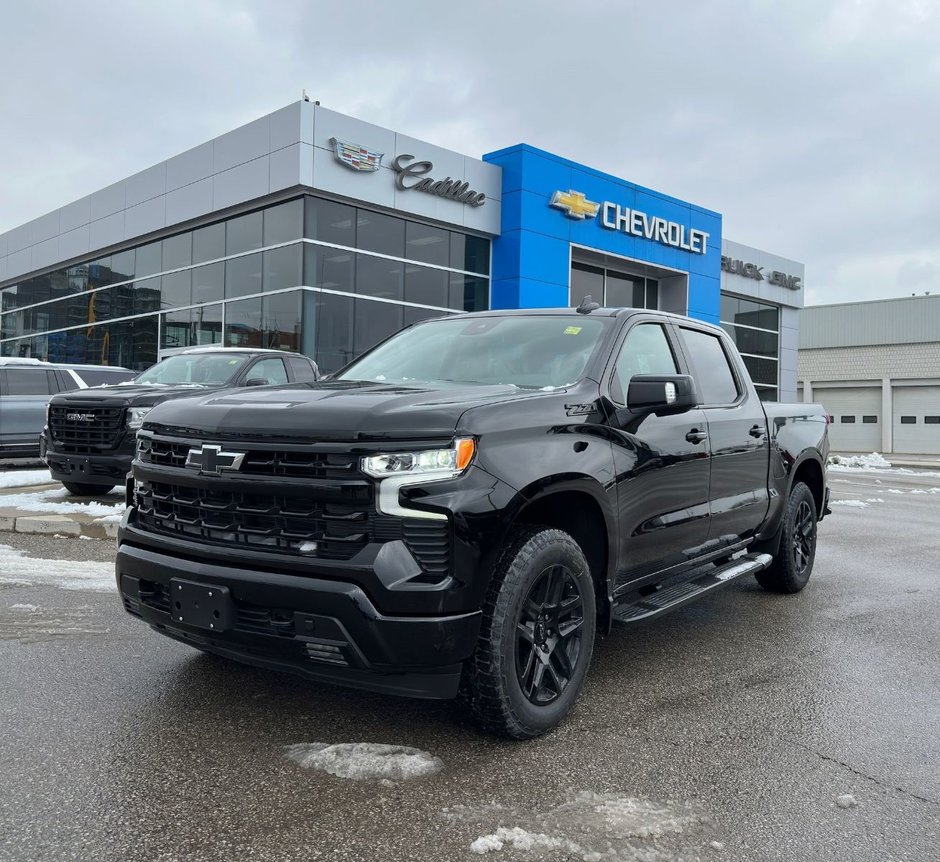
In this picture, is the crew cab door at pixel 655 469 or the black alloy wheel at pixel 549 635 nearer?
the black alloy wheel at pixel 549 635

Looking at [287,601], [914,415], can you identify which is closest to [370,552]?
[287,601]

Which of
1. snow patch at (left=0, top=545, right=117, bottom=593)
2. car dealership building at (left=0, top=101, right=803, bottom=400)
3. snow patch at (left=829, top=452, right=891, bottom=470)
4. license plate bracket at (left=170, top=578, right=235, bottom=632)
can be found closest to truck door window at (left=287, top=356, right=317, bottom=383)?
snow patch at (left=0, top=545, right=117, bottom=593)

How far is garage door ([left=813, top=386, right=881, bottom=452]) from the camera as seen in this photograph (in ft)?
143

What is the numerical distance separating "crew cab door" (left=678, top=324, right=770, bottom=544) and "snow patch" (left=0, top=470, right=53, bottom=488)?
9.24m

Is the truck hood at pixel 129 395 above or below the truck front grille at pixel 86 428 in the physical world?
above

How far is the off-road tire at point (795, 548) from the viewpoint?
20.2 feet

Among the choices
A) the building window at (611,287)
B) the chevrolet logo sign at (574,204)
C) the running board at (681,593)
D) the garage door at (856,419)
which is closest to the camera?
the running board at (681,593)

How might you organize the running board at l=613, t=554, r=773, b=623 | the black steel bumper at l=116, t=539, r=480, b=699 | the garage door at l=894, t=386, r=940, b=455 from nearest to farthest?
1. the black steel bumper at l=116, t=539, r=480, b=699
2. the running board at l=613, t=554, r=773, b=623
3. the garage door at l=894, t=386, r=940, b=455

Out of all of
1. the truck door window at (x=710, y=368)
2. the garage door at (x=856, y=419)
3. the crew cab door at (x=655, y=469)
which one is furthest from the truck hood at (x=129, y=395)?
the garage door at (x=856, y=419)

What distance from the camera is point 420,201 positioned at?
21375mm

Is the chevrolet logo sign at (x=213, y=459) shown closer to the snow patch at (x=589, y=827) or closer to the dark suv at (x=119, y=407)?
the snow patch at (x=589, y=827)

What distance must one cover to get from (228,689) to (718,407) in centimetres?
318

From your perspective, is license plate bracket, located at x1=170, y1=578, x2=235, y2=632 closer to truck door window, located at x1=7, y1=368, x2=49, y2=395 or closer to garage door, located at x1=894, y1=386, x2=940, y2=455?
truck door window, located at x1=7, y1=368, x2=49, y2=395

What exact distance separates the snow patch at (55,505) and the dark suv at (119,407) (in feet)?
0.77
